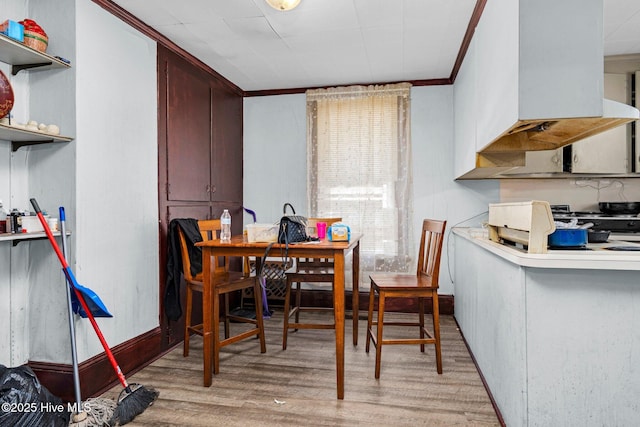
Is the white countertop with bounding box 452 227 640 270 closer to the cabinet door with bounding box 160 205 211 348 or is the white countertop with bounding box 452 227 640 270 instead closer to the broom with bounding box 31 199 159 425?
the broom with bounding box 31 199 159 425

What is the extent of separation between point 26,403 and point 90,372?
1.51 ft

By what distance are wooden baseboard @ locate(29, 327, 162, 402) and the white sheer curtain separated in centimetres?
228

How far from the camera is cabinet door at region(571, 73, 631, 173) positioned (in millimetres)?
3518


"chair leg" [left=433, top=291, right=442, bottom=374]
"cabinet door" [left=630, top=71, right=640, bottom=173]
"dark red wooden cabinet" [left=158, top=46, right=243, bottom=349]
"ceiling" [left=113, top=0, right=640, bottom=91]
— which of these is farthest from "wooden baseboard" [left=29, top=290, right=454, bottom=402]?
"cabinet door" [left=630, top=71, right=640, bottom=173]

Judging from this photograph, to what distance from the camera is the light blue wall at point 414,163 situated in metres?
4.09

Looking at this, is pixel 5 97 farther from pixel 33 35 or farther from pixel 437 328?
pixel 437 328

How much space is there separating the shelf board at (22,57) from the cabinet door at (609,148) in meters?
3.99

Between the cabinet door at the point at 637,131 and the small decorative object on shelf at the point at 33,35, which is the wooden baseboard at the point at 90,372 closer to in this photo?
the small decorative object on shelf at the point at 33,35

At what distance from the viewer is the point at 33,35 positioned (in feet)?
6.86

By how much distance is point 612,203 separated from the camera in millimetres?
3516

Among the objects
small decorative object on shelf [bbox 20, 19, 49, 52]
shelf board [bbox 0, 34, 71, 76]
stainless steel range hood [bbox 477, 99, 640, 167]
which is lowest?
stainless steel range hood [bbox 477, 99, 640, 167]

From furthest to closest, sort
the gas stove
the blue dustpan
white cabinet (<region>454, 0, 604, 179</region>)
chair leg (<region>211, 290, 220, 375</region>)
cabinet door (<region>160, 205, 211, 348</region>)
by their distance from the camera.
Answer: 1. the gas stove
2. cabinet door (<region>160, 205, 211, 348</region>)
3. chair leg (<region>211, 290, 220, 375</region>)
4. the blue dustpan
5. white cabinet (<region>454, 0, 604, 179</region>)

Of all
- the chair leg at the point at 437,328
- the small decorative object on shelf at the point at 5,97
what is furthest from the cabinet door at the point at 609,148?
the small decorative object on shelf at the point at 5,97

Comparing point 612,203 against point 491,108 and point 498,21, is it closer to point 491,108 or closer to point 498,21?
point 491,108
